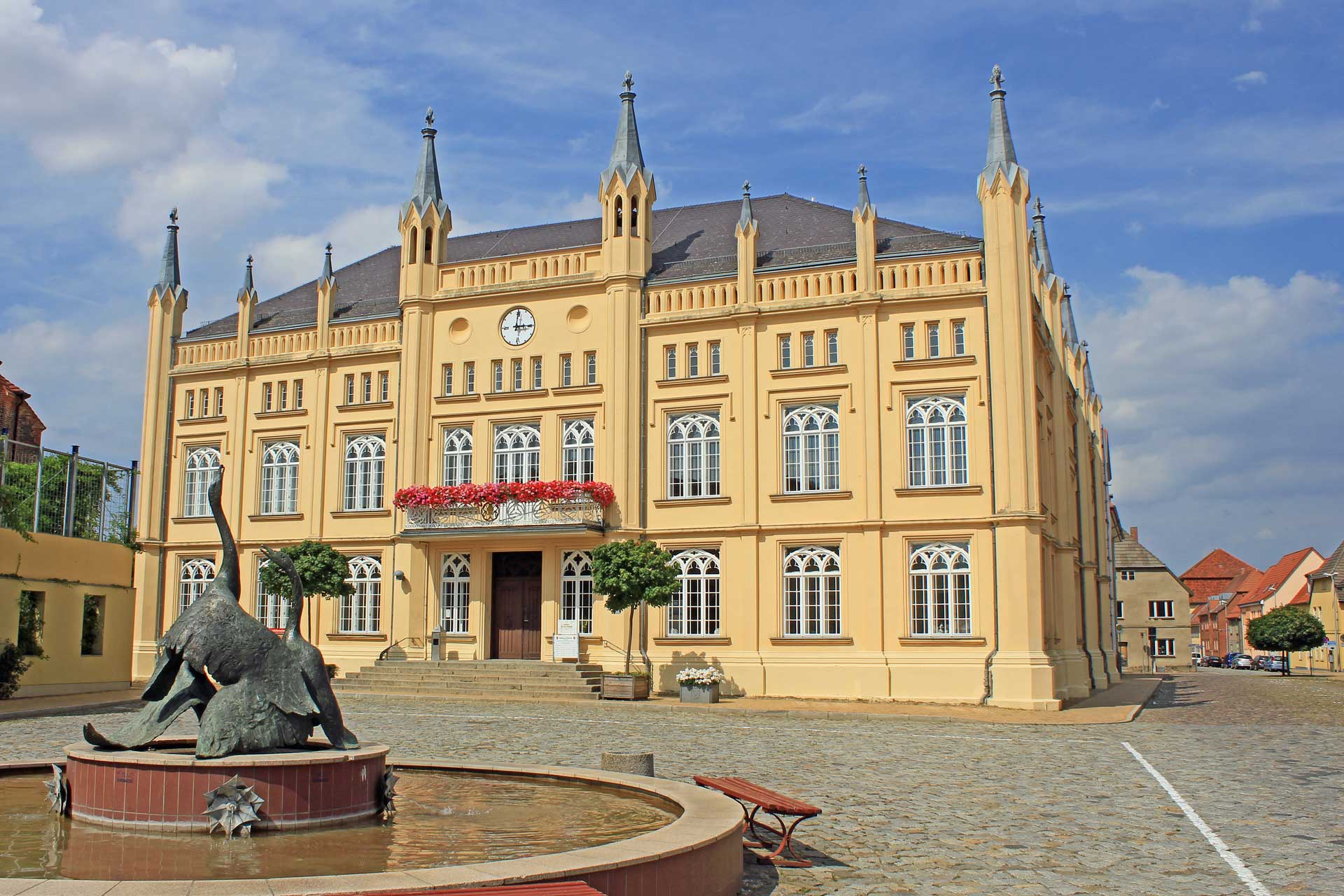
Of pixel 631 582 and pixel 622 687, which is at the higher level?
pixel 631 582

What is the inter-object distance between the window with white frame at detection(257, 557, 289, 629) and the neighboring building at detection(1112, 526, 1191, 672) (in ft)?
212

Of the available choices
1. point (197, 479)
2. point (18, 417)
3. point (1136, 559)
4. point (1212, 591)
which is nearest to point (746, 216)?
point (197, 479)

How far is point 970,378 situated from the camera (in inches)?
1189

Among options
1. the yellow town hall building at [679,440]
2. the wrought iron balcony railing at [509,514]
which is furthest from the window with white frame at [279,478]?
the wrought iron balcony railing at [509,514]

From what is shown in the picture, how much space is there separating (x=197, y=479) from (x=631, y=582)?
17437mm

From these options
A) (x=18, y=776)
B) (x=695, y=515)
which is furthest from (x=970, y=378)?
(x=18, y=776)

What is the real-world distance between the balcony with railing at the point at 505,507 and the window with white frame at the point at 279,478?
204 inches

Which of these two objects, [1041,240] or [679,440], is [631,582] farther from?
[1041,240]

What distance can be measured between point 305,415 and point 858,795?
28221 millimetres

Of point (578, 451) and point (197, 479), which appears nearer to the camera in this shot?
point (578, 451)

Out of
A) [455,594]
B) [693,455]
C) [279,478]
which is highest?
[693,455]

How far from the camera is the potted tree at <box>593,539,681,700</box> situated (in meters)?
29.6

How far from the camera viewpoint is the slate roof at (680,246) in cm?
3284

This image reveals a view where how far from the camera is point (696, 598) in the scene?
32250mm
